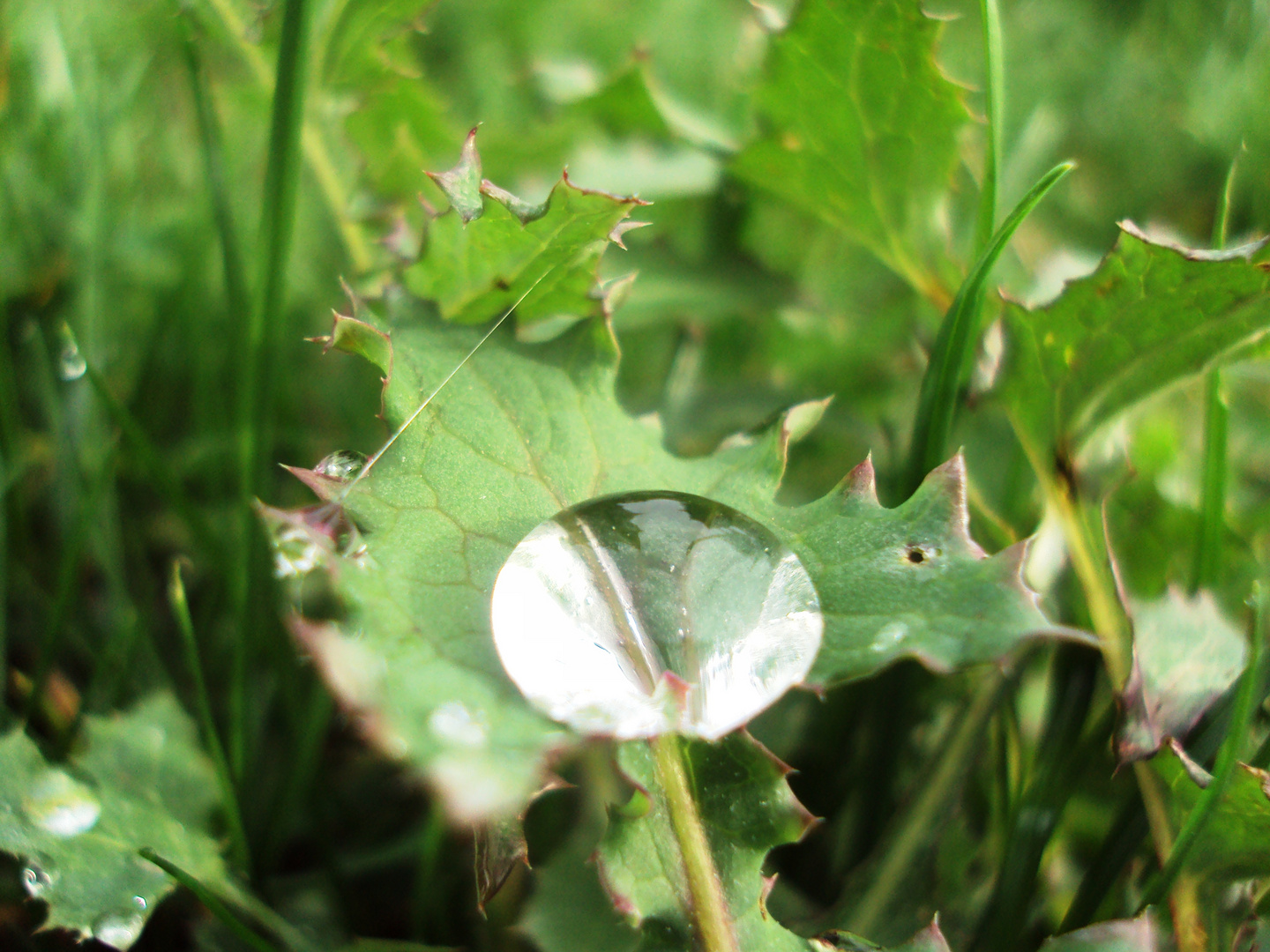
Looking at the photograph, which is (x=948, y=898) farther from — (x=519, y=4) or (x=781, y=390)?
(x=519, y=4)

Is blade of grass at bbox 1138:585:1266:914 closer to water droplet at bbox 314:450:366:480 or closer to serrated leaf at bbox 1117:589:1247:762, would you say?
serrated leaf at bbox 1117:589:1247:762

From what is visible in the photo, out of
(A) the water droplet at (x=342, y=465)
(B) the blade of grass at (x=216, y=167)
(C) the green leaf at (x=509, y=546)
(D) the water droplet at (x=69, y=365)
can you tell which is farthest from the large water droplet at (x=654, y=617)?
(D) the water droplet at (x=69, y=365)

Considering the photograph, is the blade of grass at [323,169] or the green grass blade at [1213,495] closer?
the green grass blade at [1213,495]

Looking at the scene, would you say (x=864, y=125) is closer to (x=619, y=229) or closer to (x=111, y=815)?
(x=619, y=229)

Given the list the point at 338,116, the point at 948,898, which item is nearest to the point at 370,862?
the point at 948,898

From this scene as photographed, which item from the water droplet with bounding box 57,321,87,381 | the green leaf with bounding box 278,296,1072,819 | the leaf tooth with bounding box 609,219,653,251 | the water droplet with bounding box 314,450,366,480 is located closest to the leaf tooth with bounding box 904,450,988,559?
the green leaf with bounding box 278,296,1072,819

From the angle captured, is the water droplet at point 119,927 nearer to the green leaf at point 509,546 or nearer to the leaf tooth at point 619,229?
the green leaf at point 509,546
